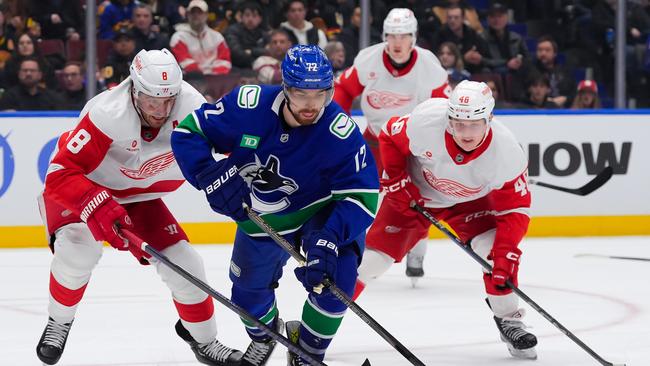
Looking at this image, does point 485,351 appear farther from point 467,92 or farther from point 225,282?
point 225,282

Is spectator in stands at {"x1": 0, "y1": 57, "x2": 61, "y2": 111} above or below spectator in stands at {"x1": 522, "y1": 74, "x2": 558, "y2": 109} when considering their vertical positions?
above

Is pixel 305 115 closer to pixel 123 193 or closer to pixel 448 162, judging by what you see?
pixel 123 193

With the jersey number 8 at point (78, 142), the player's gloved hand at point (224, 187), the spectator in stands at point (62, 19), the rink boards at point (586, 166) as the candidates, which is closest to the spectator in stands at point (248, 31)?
the rink boards at point (586, 166)

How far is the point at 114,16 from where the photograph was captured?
7.88 m

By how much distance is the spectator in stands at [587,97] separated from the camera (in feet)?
27.7

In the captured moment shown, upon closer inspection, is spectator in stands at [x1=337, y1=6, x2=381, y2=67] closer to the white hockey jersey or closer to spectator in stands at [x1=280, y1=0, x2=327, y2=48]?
spectator in stands at [x1=280, y1=0, x2=327, y2=48]

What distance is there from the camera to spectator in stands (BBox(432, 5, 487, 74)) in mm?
8508

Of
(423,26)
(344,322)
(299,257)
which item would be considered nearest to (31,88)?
(423,26)

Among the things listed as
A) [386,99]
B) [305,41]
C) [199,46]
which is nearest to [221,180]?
[386,99]

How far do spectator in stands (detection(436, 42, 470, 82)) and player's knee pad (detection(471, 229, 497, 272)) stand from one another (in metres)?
3.90

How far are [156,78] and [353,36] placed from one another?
4429mm

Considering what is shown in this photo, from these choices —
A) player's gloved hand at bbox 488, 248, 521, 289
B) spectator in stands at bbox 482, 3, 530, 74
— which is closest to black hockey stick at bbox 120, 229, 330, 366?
player's gloved hand at bbox 488, 248, 521, 289

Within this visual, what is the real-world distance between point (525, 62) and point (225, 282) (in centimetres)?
337

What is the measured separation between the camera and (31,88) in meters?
7.66
